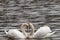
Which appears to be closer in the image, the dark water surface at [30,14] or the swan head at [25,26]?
the swan head at [25,26]

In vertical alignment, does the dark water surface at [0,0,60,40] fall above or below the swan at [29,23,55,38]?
above

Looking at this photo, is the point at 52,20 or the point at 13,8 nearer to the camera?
the point at 52,20

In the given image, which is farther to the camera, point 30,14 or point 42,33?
point 30,14

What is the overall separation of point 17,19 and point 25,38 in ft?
0.81

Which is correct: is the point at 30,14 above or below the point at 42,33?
above

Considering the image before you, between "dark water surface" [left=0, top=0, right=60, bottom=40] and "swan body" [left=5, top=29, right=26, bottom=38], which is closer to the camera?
"swan body" [left=5, top=29, right=26, bottom=38]

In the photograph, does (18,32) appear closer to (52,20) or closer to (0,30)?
(0,30)

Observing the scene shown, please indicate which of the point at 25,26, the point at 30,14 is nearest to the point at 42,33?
the point at 25,26

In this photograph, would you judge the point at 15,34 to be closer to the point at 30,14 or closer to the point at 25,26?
the point at 25,26

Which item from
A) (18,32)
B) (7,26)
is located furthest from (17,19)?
(18,32)

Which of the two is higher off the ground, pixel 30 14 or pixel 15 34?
pixel 30 14

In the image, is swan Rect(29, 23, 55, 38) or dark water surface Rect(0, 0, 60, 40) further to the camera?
dark water surface Rect(0, 0, 60, 40)

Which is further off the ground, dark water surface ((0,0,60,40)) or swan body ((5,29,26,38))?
dark water surface ((0,0,60,40))

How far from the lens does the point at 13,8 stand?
1497mm
